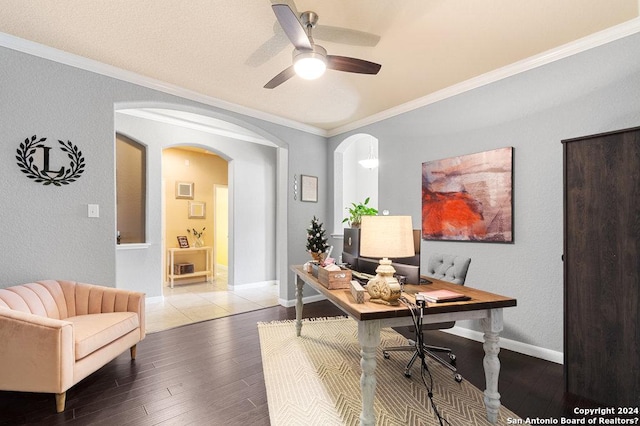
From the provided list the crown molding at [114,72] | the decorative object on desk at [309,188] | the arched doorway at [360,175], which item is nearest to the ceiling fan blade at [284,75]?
the crown molding at [114,72]

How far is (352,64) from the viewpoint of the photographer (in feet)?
7.29

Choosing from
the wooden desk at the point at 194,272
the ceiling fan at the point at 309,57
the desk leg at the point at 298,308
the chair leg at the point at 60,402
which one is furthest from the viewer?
the wooden desk at the point at 194,272

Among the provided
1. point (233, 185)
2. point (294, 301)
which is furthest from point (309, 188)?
point (294, 301)

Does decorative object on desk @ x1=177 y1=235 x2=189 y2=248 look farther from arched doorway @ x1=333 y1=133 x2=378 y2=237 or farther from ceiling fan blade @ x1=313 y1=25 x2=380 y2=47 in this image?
ceiling fan blade @ x1=313 y1=25 x2=380 y2=47

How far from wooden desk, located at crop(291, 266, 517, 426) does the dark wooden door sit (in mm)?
729

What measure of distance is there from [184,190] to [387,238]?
5413mm

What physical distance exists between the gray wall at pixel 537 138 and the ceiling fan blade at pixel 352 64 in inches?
59.0

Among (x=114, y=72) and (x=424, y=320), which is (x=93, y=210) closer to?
(x=114, y=72)

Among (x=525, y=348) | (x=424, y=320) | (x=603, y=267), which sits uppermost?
(x=603, y=267)

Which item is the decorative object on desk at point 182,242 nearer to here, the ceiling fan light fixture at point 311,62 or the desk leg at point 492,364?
the ceiling fan light fixture at point 311,62

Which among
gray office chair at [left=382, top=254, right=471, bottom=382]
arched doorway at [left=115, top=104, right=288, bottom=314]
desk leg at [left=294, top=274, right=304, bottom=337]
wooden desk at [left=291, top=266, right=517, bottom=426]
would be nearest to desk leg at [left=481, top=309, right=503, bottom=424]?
wooden desk at [left=291, top=266, right=517, bottom=426]

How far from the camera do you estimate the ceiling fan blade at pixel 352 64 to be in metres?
2.16

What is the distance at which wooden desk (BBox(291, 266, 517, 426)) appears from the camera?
157 centimetres

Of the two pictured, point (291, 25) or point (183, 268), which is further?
Result: point (183, 268)
